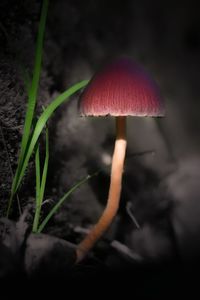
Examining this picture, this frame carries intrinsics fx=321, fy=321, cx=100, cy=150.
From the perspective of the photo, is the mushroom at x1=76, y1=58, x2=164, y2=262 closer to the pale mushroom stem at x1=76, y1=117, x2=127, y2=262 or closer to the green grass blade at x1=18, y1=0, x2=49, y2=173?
the pale mushroom stem at x1=76, y1=117, x2=127, y2=262

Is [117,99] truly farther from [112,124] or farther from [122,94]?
[112,124]

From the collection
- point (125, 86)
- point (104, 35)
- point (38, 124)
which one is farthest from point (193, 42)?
point (38, 124)

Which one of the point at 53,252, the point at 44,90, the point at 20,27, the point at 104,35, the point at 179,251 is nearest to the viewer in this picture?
the point at 53,252

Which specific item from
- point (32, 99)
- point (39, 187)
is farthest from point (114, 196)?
point (32, 99)

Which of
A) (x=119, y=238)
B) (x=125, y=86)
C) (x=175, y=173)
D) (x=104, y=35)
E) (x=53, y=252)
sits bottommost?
(x=119, y=238)

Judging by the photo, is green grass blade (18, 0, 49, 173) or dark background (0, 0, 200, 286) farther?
dark background (0, 0, 200, 286)

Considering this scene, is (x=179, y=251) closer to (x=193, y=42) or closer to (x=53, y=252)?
(x=53, y=252)

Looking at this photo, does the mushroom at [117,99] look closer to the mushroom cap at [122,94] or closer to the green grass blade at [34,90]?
the mushroom cap at [122,94]

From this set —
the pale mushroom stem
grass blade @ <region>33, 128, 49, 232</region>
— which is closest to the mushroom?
the pale mushroom stem

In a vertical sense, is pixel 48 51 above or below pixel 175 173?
above
